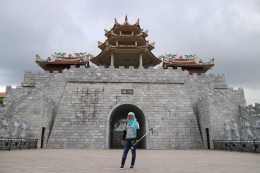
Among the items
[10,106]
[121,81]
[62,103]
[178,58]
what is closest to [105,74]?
[121,81]

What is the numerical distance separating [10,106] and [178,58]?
24.8 metres

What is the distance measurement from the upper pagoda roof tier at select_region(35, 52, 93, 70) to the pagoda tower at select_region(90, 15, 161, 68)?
2.04m

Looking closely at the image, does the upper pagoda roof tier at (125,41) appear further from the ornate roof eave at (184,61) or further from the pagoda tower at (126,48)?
the ornate roof eave at (184,61)

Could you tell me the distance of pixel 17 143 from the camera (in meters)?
12.8

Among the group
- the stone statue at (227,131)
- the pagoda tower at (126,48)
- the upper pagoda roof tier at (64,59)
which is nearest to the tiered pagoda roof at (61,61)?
the upper pagoda roof tier at (64,59)

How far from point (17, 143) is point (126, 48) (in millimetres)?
16783

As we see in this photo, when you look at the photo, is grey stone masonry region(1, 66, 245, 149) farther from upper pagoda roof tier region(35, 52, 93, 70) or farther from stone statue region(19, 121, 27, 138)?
upper pagoda roof tier region(35, 52, 93, 70)

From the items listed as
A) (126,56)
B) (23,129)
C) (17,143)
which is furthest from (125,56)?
(17,143)

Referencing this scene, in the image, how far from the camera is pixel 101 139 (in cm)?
1561

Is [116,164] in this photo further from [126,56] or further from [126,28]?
[126,28]

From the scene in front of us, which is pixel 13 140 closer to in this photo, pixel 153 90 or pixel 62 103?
pixel 62 103

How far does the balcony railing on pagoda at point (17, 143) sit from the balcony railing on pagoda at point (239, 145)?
13.2 meters

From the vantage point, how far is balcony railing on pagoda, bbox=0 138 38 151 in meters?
11.9

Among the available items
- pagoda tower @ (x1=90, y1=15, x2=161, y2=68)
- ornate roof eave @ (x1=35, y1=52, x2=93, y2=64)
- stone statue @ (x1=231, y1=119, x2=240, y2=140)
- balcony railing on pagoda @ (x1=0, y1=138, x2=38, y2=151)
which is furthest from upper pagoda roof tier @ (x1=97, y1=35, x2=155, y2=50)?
balcony railing on pagoda @ (x1=0, y1=138, x2=38, y2=151)
